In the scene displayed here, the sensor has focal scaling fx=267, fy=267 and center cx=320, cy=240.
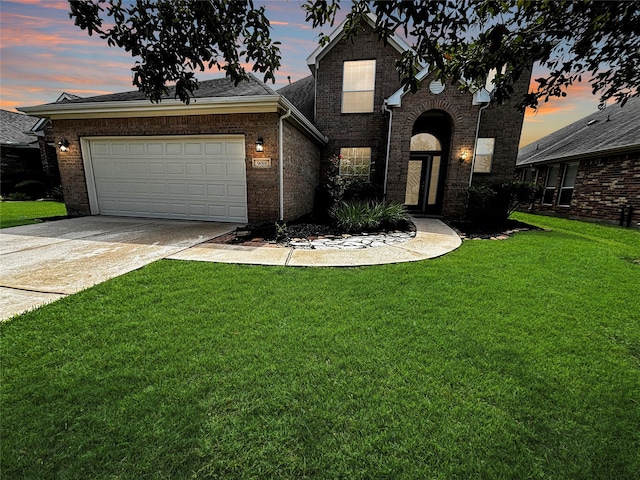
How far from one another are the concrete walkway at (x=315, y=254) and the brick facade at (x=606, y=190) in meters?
9.03

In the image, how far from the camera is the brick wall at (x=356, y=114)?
9.98 metres

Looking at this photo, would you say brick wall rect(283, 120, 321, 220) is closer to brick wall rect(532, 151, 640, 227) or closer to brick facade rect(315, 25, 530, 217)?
brick facade rect(315, 25, 530, 217)

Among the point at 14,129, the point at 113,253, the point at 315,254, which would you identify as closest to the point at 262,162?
the point at 315,254

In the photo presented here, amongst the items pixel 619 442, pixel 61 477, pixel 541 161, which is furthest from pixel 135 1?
pixel 541 161

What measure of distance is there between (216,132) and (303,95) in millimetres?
7067

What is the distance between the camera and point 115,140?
25.3 feet

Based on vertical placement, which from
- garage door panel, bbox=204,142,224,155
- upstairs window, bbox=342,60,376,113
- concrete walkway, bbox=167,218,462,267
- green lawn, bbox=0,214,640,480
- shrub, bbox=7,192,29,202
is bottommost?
green lawn, bbox=0,214,640,480

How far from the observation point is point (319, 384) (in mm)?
1877

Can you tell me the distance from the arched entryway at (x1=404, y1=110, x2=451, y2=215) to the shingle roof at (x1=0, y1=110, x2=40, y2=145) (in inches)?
872

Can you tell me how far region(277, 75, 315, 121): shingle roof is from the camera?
460 inches

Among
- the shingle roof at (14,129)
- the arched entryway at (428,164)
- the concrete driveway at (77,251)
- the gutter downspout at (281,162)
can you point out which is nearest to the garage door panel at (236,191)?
the concrete driveway at (77,251)

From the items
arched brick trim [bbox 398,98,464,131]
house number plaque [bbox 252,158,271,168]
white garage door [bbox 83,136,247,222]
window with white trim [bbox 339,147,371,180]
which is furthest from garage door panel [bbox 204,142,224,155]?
arched brick trim [bbox 398,98,464,131]

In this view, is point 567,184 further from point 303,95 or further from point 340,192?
point 303,95

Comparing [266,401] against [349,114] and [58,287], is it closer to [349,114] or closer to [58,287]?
[58,287]
